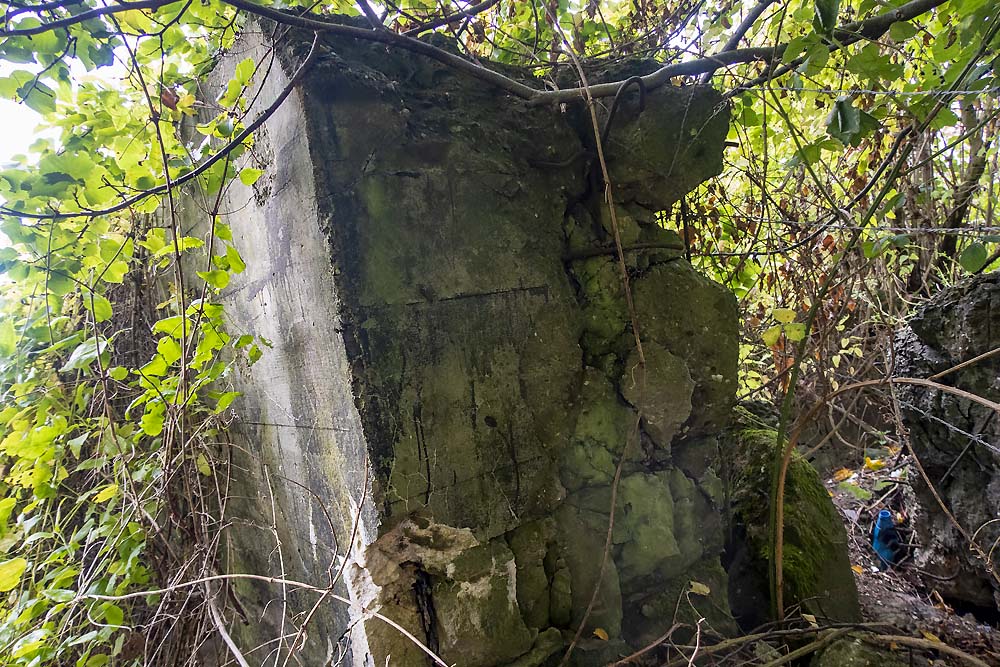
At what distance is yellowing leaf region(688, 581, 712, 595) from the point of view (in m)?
1.63

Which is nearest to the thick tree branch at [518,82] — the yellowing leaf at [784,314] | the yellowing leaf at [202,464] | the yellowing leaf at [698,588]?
the yellowing leaf at [784,314]

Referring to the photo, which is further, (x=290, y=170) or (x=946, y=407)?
(x=946, y=407)

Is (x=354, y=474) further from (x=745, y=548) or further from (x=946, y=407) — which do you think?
(x=946, y=407)

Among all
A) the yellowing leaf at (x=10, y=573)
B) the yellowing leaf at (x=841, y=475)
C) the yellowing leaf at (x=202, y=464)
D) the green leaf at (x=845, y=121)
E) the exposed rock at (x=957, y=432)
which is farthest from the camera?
the yellowing leaf at (x=841, y=475)

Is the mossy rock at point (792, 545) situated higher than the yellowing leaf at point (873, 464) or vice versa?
the mossy rock at point (792, 545)

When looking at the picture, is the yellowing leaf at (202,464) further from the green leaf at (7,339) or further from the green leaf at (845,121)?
the green leaf at (845,121)

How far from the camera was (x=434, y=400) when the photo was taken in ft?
4.34

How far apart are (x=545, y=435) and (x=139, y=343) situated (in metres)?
1.78

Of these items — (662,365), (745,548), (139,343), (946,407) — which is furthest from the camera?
(946,407)

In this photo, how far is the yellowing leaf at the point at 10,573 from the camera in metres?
1.29

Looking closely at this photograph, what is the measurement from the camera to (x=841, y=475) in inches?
152

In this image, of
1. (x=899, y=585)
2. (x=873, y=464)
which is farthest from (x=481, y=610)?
(x=873, y=464)

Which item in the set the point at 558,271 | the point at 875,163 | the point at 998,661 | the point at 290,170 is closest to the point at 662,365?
the point at 558,271

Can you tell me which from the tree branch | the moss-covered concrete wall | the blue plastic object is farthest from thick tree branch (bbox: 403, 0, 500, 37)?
the blue plastic object
